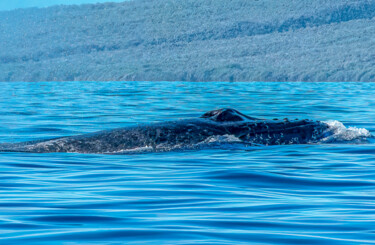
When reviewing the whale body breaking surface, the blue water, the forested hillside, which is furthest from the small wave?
the forested hillside

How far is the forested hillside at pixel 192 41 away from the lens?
4520 inches

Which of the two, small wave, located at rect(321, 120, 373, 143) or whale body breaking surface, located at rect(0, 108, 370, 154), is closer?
whale body breaking surface, located at rect(0, 108, 370, 154)

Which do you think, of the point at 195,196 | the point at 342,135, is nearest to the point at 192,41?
the point at 342,135

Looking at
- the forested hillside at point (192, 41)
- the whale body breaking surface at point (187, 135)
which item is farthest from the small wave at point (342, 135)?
the forested hillside at point (192, 41)

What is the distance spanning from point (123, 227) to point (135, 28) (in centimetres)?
15224

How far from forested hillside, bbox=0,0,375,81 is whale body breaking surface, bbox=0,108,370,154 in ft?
295

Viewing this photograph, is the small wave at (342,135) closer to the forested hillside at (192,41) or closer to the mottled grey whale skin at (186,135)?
the mottled grey whale skin at (186,135)

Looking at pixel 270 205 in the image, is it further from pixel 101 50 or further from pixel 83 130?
pixel 101 50

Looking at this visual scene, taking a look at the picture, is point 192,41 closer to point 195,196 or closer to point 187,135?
point 187,135

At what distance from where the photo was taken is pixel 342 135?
10.3m

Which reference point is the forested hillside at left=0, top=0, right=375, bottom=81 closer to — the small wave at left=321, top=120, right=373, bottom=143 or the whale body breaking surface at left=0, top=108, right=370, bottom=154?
the small wave at left=321, top=120, right=373, bottom=143

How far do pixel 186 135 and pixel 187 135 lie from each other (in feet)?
0.05

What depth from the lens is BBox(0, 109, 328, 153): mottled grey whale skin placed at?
9.23 metres

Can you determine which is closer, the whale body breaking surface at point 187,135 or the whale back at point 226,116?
the whale body breaking surface at point 187,135
